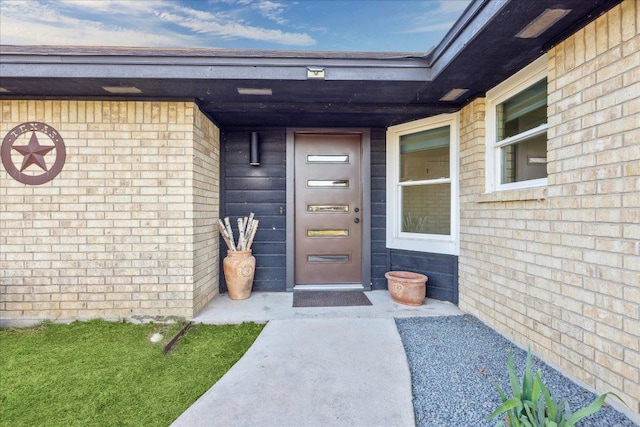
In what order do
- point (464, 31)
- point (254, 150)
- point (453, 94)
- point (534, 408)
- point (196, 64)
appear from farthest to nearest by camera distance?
1. point (254, 150)
2. point (453, 94)
3. point (196, 64)
4. point (464, 31)
5. point (534, 408)

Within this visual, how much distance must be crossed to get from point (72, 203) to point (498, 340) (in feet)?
13.6

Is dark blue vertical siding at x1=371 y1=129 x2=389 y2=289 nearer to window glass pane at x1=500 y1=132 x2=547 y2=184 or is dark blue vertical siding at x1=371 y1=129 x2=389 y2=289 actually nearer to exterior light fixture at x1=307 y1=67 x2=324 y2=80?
window glass pane at x1=500 y1=132 x2=547 y2=184

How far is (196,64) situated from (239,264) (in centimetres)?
213

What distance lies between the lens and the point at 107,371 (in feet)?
7.19

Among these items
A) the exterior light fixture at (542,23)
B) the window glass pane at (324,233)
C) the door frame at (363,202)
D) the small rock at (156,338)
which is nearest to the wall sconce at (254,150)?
the door frame at (363,202)

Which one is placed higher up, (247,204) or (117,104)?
(117,104)

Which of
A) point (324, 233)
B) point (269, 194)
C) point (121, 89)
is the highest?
point (121, 89)

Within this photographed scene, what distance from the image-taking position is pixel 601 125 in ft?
6.01

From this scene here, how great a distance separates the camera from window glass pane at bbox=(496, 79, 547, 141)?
245 cm

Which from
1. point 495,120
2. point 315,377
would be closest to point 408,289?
point 315,377

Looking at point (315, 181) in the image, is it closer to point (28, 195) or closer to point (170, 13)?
point (28, 195)

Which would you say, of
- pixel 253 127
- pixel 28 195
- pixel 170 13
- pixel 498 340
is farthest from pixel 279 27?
pixel 498 340

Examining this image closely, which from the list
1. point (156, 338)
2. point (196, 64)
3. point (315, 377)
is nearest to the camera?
point (315, 377)

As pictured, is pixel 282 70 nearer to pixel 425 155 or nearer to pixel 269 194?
pixel 269 194
